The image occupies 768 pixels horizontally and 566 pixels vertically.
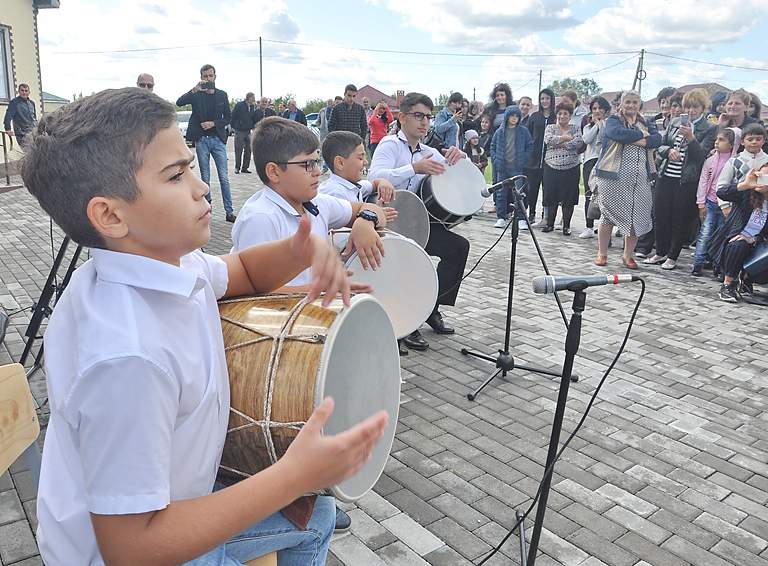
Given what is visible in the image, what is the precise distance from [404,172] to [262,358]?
3550 millimetres

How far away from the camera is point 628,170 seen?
7543mm

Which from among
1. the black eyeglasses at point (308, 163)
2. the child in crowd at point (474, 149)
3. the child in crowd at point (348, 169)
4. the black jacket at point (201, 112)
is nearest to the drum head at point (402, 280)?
the black eyeglasses at point (308, 163)

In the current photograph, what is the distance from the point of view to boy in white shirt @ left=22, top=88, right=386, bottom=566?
1166mm

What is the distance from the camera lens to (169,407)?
48.4 inches

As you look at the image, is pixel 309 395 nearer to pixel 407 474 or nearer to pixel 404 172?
pixel 407 474

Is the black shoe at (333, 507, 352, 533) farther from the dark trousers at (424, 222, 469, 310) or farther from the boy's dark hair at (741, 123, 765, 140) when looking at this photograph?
the boy's dark hair at (741, 123, 765, 140)

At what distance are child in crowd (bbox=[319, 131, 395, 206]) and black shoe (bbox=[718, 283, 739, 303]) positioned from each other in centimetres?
411

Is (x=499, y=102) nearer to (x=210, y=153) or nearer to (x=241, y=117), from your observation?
(x=210, y=153)

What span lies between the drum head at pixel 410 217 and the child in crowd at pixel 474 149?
24.6ft

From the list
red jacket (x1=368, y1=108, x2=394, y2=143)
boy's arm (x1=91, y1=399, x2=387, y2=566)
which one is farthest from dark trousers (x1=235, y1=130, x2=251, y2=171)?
boy's arm (x1=91, y1=399, x2=387, y2=566)

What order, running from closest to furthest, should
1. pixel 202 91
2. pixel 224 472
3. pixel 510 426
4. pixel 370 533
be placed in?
pixel 224 472, pixel 370 533, pixel 510 426, pixel 202 91

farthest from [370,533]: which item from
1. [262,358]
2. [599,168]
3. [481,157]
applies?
[481,157]

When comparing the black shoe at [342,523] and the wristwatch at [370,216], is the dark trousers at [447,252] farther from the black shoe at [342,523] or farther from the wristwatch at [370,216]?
the black shoe at [342,523]

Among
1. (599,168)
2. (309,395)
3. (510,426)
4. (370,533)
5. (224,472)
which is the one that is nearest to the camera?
(309,395)
